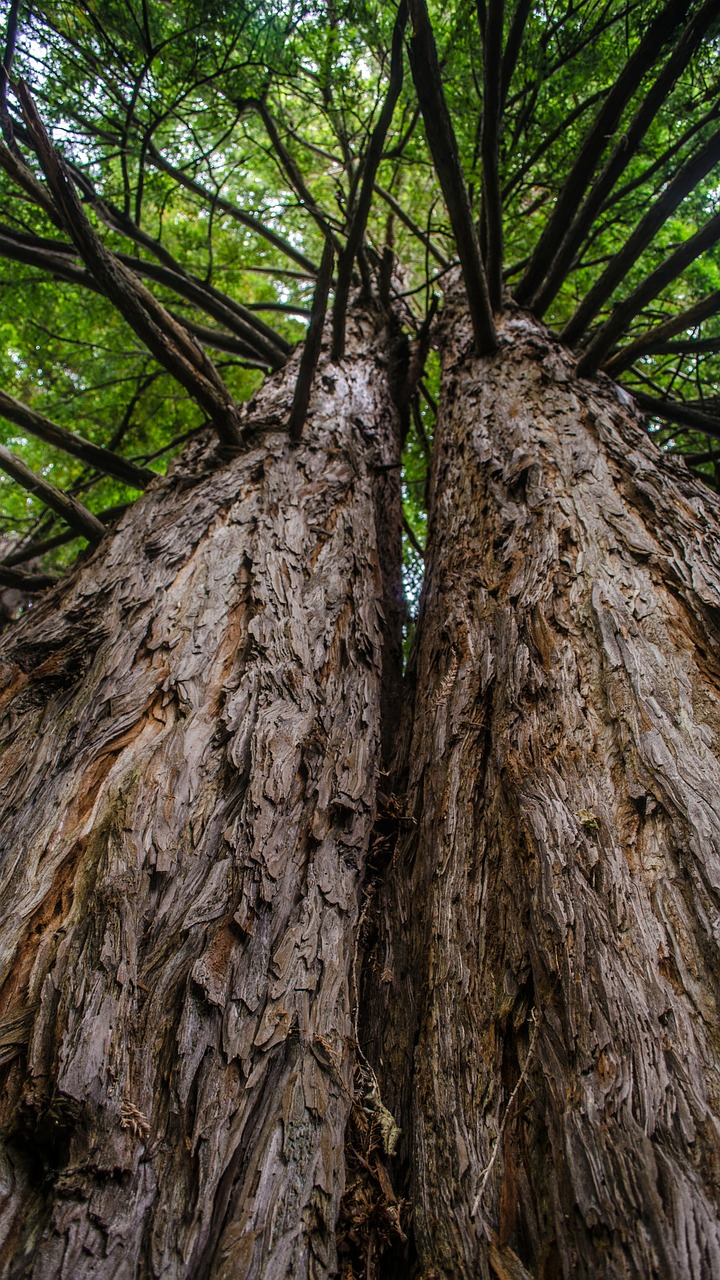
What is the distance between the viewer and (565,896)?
1284 millimetres

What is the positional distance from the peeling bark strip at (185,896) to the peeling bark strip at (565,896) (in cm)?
19

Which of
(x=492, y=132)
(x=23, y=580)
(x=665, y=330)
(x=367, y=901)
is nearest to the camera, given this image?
(x=367, y=901)

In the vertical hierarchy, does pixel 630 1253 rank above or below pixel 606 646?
below

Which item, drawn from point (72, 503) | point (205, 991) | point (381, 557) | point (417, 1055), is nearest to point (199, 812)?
point (205, 991)

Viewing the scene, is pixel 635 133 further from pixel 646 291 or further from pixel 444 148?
pixel 444 148

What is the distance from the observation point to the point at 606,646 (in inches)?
67.1

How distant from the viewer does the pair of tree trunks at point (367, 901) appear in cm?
101

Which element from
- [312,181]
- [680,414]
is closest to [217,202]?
[312,181]

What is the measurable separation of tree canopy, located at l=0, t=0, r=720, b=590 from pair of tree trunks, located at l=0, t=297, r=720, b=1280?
858mm

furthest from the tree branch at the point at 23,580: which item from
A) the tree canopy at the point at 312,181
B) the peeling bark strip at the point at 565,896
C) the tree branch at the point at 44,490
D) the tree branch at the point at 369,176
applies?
the tree branch at the point at 369,176

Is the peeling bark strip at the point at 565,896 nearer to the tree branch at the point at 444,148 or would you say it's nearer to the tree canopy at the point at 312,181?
the tree branch at the point at 444,148

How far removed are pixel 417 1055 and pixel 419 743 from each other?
877mm

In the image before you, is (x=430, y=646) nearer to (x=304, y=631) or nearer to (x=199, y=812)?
(x=304, y=631)

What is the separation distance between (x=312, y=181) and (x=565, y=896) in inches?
249
